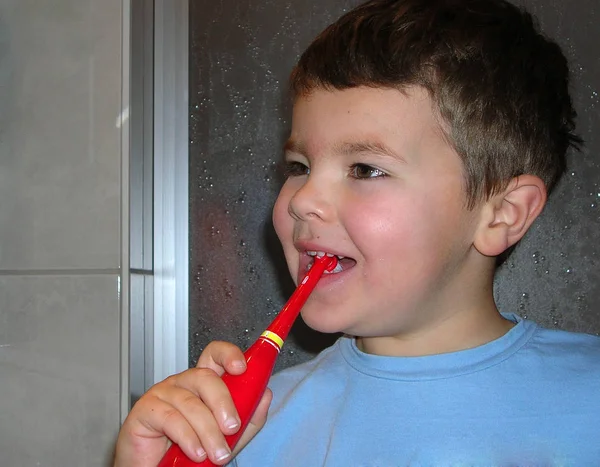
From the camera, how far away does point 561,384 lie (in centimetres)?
66

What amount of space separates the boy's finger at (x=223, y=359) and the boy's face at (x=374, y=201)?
0.31 feet

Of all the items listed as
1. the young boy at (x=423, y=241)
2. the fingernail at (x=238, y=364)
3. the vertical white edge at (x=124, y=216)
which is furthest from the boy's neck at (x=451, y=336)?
the vertical white edge at (x=124, y=216)

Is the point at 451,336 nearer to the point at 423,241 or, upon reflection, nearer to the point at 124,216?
the point at 423,241

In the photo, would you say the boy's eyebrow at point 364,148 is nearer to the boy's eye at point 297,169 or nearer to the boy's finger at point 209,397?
the boy's eye at point 297,169

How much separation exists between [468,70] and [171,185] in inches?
16.4

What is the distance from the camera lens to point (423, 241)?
0.63 meters

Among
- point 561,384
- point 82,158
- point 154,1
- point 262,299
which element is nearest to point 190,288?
point 262,299

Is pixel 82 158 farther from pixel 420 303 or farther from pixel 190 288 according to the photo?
pixel 420 303

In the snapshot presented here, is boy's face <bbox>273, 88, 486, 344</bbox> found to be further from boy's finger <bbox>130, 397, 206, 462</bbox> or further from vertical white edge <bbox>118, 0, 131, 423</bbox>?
vertical white edge <bbox>118, 0, 131, 423</bbox>

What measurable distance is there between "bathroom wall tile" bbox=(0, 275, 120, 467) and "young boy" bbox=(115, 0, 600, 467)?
0.24 metres

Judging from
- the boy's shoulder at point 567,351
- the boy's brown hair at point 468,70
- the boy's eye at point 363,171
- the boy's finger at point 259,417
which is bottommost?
the boy's finger at point 259,417

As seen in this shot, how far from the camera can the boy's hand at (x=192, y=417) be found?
0.52m

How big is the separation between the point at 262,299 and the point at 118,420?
0.71 ft

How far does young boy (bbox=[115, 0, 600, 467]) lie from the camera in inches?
24.3
